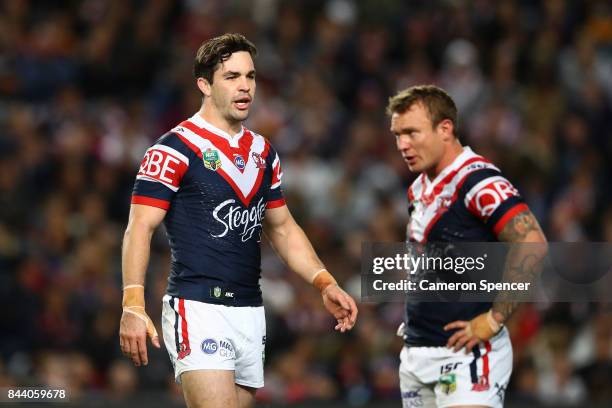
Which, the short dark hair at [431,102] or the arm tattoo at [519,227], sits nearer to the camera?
the arm tattoo at [519,227]

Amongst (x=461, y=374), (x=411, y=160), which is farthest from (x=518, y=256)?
(x=411, y=160)

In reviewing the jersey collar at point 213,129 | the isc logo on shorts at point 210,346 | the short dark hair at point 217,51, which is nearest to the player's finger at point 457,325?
the isc logo on shorts at point 210,346

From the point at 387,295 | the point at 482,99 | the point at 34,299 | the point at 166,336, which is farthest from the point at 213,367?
the point at 482,99

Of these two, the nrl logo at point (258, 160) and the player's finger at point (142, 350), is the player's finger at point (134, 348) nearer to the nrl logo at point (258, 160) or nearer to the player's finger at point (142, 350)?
the player's finger at point (142, 350)

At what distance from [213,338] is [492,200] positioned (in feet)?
5.78

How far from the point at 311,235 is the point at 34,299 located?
2918mm

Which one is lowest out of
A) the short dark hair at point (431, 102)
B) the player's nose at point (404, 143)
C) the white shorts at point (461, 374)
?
the white shorts at point (461, 374)

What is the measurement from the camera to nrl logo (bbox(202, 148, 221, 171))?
6543 millimetres

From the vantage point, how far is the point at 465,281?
695cm

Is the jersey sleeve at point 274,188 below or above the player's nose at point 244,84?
below

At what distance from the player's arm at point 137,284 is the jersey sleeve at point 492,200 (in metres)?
1.78

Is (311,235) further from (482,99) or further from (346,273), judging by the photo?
(482,99)

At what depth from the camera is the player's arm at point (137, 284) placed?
240 inches

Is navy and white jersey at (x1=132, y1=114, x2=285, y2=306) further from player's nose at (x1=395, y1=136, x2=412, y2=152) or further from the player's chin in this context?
player's nose at (x1=395, y1=136, x2=412, y2=152)
